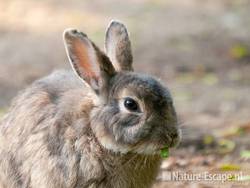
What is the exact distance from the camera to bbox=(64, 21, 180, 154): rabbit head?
627cm

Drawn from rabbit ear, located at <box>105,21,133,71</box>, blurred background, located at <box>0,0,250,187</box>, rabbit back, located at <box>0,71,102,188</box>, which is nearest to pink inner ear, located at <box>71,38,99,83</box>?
rabbit back, located at <box>0,71,102,188</box>

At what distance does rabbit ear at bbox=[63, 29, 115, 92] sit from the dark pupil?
31 centimetres

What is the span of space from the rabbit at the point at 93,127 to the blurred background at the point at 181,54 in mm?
1505

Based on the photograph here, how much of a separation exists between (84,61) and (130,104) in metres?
0.61

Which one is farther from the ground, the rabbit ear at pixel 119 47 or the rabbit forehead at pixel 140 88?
the rabbit ear at pixel 119 47

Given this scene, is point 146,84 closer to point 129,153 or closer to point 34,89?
point 129,153

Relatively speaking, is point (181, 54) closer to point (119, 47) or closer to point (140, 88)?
point (119, 47)

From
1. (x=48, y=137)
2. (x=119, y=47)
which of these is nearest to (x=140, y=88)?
(x=119, y=47)

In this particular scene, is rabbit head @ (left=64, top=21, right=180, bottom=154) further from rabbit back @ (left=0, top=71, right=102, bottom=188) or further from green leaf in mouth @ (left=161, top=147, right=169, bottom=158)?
rabbit back @ (left=0, top=71, right=102, bottom=188)

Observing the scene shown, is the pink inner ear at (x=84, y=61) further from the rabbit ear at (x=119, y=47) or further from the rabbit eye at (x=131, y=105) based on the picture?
the rabbit eye at (x=131, y=105)

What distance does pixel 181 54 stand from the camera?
46.2ft

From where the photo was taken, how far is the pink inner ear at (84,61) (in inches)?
263

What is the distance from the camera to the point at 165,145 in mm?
6262

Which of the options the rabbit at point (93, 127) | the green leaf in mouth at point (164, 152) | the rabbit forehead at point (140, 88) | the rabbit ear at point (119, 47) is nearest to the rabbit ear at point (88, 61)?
the rabbit at point (93, 127)
